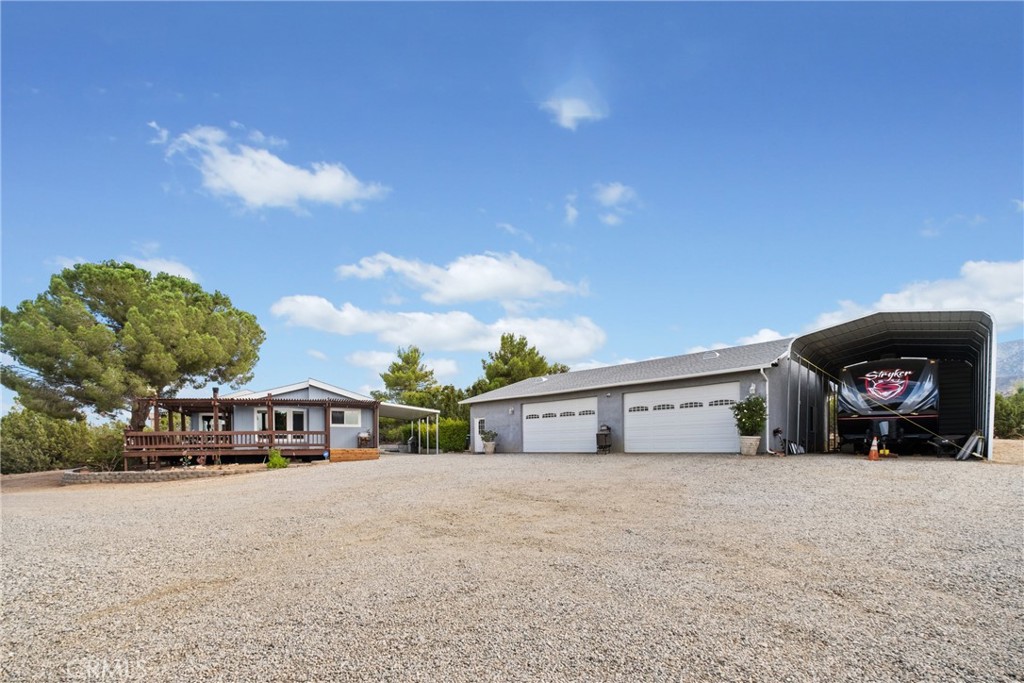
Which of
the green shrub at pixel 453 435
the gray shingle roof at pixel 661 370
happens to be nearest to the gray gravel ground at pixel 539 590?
the gray shingle roof at pixel 661 370

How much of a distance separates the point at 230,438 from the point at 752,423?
663 inches

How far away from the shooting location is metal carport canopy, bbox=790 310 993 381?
43.2ft

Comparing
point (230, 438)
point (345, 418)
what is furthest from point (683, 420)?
point (230, 438)

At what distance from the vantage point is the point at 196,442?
1872 centimetres

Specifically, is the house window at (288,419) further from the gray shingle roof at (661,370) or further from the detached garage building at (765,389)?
the detached garage building at (765,389)

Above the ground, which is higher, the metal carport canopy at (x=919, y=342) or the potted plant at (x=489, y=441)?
the metal carport canopy at (x=919, y=342)

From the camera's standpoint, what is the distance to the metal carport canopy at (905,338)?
43.2 ft

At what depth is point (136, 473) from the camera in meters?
16.0

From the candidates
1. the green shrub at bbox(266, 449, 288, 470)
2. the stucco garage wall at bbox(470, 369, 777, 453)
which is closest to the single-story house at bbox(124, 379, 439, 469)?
the green shrub at bbox(266, 449, 288, 470)

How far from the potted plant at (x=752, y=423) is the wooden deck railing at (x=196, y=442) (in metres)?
14.0

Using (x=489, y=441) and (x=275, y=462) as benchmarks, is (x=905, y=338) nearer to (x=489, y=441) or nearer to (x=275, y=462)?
(x=489, y=441)

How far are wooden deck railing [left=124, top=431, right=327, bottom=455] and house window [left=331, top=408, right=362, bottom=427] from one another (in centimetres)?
242

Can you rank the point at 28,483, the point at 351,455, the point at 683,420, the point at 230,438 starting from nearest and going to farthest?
the point at 683,420 → the point at 28,483 → the point at 230,438 → the point at 351,455

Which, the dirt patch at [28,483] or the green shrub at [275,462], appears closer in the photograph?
the dirt patch at [28,483]
